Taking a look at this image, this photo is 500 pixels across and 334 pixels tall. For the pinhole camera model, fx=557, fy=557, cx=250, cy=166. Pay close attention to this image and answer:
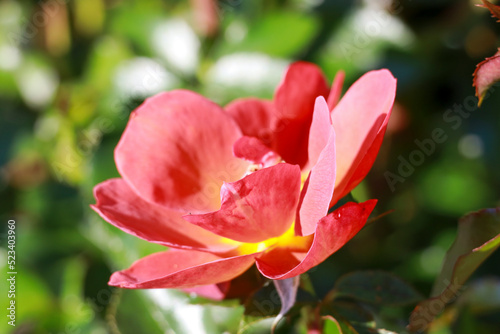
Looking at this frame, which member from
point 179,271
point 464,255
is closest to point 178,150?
point 179,271

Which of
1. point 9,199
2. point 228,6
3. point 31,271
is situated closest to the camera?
point 31,271

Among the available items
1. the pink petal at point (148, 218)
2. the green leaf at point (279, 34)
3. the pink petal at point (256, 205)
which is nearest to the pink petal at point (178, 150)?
the pink petal at point (148, 218)

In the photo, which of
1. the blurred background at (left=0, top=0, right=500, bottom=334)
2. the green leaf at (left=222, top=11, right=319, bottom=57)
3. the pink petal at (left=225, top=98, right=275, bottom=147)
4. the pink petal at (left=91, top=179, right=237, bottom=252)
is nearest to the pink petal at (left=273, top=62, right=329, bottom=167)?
the pink petal at (left=225, top=98, right=275, bottom=147)

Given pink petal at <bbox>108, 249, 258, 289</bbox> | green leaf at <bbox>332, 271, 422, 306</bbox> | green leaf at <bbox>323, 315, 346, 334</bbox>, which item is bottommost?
green leaf at <bbox>323, 315, 346, 334</bbox>

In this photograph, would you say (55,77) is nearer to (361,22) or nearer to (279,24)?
(279,24)

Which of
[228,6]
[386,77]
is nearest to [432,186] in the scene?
[228,6]

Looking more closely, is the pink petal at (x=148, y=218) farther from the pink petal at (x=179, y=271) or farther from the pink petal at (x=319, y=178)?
the pink petal at (x=319, y=178)

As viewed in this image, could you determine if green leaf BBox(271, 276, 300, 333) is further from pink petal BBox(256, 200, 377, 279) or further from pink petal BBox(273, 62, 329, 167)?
pink petal BBox(273, 62, 329, 167)
